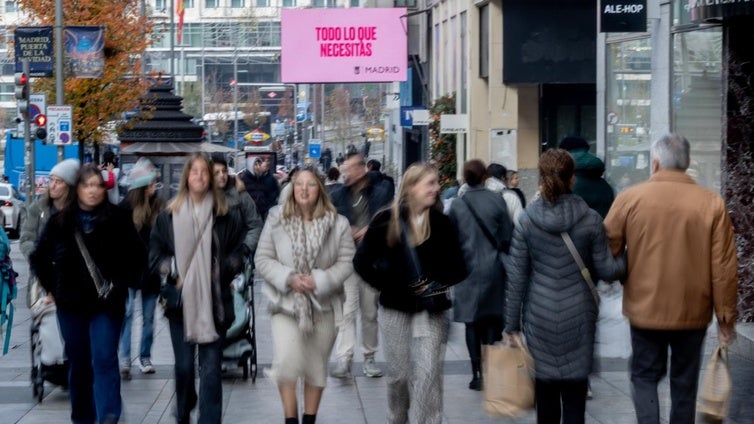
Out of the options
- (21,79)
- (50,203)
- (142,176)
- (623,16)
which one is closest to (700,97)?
(623,16)

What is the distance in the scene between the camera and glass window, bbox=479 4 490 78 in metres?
28.6

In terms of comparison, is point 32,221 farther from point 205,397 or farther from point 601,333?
point 601,333

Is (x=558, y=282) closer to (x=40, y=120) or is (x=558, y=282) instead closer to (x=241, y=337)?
(x=241, y=337)

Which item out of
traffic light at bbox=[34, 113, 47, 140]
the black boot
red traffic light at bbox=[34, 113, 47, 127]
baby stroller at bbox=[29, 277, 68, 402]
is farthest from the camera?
red traffic light at bbox=[34, 113, 47, 127]

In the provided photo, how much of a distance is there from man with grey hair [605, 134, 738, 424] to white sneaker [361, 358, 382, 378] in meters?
4.41

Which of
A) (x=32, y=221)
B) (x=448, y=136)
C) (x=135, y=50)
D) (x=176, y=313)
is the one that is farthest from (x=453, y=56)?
(x=176, y=313)

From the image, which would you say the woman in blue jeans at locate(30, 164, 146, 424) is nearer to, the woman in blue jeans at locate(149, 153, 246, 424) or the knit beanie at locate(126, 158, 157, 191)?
the woman in blue jeans at locate(149, 153, 246, 424)

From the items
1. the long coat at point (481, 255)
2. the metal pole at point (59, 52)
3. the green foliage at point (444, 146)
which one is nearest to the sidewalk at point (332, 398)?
the long coat at point (481, 255)

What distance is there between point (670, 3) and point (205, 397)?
9412 millimetres

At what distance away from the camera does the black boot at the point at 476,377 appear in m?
11.0

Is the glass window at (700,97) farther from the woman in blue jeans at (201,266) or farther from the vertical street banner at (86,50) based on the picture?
the vertical street banner at (86,50)

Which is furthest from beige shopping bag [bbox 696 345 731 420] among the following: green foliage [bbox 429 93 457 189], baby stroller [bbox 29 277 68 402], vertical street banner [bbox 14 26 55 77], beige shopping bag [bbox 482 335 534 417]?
green foliage [bbox 429 93 457 189]

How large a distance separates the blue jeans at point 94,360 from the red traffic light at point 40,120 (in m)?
19.9

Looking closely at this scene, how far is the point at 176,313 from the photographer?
838 centimetres
